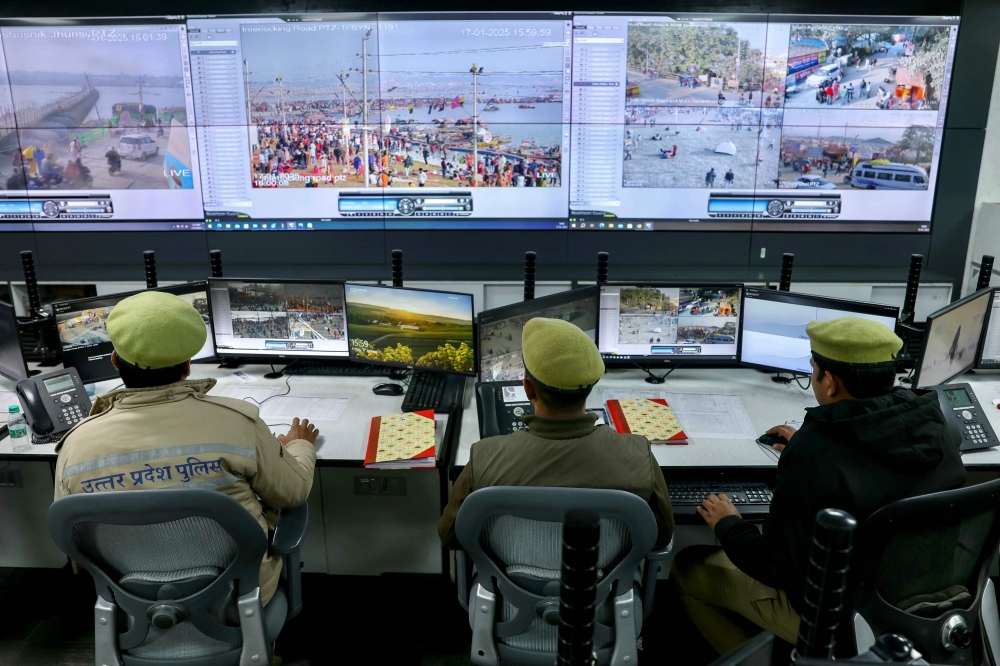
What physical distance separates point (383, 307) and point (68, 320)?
3.75 feet

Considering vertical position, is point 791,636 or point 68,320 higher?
point 68,320

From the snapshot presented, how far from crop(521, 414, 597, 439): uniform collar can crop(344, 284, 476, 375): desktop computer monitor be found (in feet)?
3.21

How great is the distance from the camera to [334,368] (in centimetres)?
297

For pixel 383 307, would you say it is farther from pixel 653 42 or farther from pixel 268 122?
pixel 653 42

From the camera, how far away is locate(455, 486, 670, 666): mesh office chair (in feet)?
4.71

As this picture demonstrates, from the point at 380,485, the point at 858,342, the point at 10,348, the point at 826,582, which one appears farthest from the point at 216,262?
the point at 826,582

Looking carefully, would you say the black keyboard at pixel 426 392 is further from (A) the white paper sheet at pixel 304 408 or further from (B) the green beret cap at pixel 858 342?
(B) the green beret cap at pixel 858 342

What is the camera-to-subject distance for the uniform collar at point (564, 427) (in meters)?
1.66

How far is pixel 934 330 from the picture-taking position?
2.49m

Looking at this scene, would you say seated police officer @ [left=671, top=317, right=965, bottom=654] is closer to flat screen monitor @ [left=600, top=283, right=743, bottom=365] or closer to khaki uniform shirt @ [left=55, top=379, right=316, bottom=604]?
flat screen monitor @ [left=600, top=283, right=743, bottom=365]

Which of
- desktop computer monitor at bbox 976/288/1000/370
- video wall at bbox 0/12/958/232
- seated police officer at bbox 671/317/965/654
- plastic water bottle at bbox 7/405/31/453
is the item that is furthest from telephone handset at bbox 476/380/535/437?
video wall at bbox 0/12/958/232

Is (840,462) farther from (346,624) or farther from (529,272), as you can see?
(346,624)

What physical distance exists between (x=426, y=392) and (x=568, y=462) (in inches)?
46.0

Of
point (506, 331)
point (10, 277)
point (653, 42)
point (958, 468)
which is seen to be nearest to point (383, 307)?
point (506, 331)
